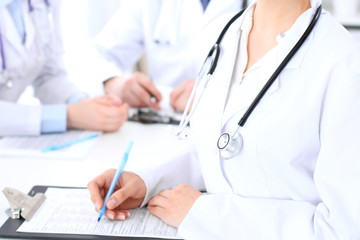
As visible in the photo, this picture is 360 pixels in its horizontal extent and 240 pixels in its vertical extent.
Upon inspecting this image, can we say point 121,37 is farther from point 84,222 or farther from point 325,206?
point 325,206

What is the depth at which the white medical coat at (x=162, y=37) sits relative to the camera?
167cm

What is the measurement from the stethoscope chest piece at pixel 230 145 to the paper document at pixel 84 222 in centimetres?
17

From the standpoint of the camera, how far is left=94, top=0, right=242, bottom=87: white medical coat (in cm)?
167

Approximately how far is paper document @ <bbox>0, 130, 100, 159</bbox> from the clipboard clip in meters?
0.27

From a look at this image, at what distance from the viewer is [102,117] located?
130 centimetres

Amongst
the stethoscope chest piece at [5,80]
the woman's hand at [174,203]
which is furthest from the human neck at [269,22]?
the stethoscope chest piece at [5,80]

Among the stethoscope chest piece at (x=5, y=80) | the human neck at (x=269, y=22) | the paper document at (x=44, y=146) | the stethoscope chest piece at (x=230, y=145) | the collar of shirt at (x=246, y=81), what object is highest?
the human neck at (x=269, y=22)

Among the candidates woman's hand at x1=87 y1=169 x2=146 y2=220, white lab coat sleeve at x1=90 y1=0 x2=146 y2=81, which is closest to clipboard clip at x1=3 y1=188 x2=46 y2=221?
woman's hand at x1=87 y1=169 x2=146 y2=220

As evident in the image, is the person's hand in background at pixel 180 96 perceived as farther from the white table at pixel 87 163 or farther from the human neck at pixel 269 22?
the human neck at pixel 269 22

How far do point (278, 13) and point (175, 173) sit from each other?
1.29 ft

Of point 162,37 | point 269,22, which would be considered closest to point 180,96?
point 162,37

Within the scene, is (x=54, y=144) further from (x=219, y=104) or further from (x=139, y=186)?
(x=219, y=104)

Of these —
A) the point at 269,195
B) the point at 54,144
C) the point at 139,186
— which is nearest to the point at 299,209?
the point at 269,195

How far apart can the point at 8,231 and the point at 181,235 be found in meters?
0.31
